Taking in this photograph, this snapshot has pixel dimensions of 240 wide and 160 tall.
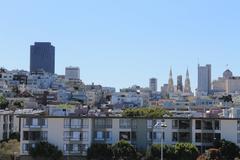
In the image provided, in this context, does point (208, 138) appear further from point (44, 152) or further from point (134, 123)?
point (44, 152)

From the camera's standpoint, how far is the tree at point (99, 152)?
53.8 meters

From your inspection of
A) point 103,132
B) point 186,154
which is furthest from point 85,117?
point 186,154

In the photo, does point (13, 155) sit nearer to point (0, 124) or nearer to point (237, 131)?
point (0, 124)

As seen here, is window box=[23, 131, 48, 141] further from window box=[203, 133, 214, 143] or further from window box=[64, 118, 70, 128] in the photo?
window box=[203, 133, 214, 143]

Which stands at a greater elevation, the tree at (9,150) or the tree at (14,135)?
the tree at (14,135)

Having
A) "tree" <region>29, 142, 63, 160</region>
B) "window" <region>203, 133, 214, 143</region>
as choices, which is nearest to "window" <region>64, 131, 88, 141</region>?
"tree" <region>29, 142, 63, 160</region>

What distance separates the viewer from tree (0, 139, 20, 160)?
54.6m

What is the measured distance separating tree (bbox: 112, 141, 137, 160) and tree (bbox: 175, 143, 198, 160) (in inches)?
156

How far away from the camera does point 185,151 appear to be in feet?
175

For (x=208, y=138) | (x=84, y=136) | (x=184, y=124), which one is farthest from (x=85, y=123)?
(x=208, y=138)

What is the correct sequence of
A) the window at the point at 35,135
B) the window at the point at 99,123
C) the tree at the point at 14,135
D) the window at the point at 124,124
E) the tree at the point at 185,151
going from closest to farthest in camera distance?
the tree at the point at 185,151 < the window at the point at 35,135 < the window at the point at 99,123 < the window at the point at 124,124 < the tree at the point at 14,135

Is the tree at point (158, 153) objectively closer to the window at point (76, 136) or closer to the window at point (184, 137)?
the window at point (184, 137)

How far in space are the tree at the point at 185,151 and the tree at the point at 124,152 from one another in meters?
3.96

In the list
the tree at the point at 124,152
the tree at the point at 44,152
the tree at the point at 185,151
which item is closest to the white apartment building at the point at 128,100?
the tree at the point at 44,152
